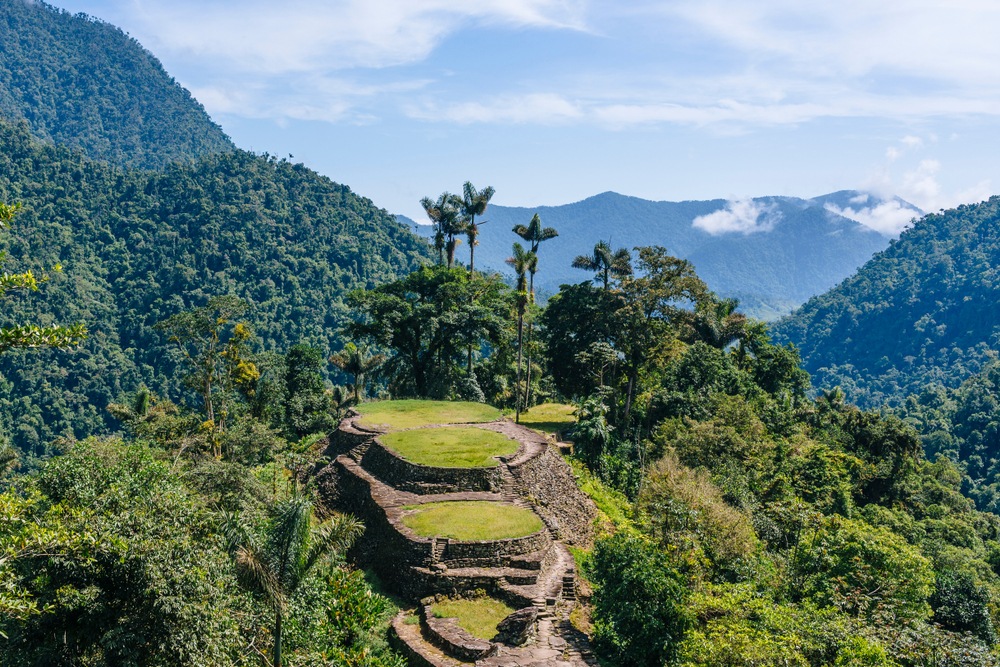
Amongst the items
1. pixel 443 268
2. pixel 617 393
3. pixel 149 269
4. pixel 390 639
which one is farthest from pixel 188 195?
pixel 390 639

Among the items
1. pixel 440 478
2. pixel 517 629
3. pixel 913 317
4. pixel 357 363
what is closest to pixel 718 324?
pixel 357 363

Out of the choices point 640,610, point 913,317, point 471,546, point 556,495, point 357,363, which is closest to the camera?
point 640,610

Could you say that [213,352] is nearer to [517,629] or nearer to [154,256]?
[517,629]

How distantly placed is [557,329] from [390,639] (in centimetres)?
2943

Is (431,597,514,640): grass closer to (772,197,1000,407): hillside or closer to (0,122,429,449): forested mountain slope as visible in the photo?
(0,122,429,449): forested mountain slope

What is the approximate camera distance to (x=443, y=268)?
146 ft

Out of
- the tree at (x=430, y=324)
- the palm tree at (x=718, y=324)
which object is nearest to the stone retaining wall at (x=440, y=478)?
the tree at (x=430, y=324)

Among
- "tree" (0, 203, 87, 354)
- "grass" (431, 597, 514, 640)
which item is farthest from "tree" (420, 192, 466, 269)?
"tree" (0, 203, 87, 354)

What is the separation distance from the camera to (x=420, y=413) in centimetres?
3125

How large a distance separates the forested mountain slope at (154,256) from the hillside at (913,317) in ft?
286

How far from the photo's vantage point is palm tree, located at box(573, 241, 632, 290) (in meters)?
44.0

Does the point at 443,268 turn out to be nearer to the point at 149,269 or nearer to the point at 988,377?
the point at 149,269

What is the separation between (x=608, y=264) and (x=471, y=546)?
1080 inches

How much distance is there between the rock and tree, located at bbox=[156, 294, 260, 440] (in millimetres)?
23787
